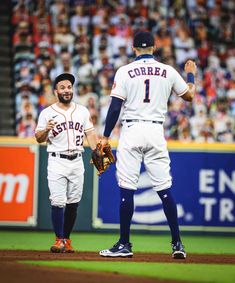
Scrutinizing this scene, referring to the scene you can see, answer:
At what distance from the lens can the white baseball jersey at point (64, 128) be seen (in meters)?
9.20

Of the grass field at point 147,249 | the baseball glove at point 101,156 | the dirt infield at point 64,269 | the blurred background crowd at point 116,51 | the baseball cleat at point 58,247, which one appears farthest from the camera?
the blurred background crowd at point 116,51

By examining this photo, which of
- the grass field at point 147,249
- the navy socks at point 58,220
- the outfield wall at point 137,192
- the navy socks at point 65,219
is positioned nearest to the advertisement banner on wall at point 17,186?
the outfield wall at point 137,192

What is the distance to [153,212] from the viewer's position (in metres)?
12.6

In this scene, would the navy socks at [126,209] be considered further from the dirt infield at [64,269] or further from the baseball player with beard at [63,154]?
the baseball player with beard at [63,154]

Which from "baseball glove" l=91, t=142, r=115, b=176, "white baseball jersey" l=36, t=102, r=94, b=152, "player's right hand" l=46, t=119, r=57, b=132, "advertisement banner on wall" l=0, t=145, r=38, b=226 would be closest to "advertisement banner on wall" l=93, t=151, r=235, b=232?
"advertisement banner on wall" l=0, t=145, r=38, b=226

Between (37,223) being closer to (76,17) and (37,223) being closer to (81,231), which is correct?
(81,231)

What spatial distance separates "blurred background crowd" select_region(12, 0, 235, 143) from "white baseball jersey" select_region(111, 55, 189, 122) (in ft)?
25.5

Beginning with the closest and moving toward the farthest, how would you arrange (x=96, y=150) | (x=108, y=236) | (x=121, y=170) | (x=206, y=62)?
(x=121, y=170), (x=96, y=150), (x=108, y=236), (x=206, y=62)

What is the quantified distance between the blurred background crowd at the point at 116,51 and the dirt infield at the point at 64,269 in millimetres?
7470

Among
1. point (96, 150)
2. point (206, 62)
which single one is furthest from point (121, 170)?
point (206, 62)

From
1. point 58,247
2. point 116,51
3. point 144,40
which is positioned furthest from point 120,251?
point 116,51

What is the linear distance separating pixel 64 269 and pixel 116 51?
37.9 feet

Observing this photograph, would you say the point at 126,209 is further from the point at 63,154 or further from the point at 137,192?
the point at 137,192

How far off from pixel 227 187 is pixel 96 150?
413 cm
